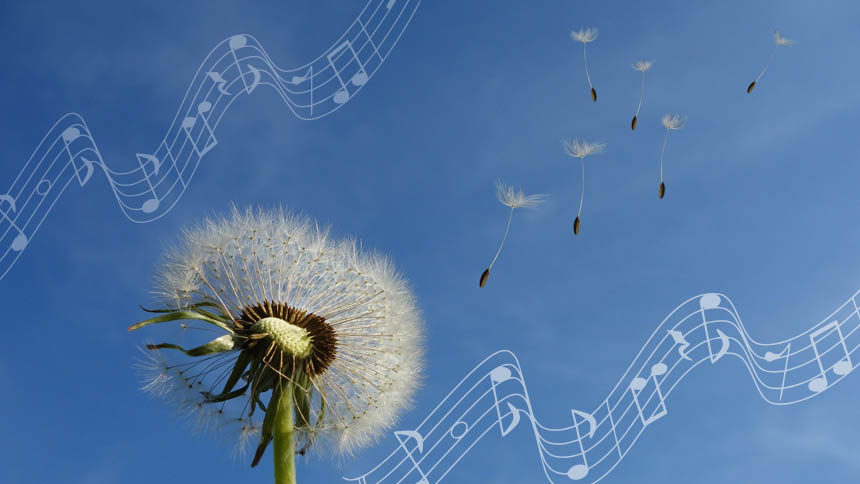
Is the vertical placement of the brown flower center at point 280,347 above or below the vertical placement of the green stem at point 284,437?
above

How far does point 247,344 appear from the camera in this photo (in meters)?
9.12

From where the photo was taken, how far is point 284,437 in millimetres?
8750

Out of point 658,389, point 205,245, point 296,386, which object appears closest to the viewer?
point 296,386

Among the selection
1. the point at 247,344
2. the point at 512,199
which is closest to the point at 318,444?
the point at 247,344

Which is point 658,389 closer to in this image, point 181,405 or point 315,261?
point 315,261

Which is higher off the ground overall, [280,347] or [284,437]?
[280,347]

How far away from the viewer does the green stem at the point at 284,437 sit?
8.55 metres

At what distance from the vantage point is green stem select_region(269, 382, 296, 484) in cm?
855

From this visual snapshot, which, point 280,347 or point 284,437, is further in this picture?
point 280,347

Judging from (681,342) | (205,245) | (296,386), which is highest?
(681,342)

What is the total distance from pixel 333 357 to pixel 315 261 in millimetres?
1190

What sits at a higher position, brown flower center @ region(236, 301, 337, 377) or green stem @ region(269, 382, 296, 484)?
brown flower center @ region(236, 301, 337, 377)

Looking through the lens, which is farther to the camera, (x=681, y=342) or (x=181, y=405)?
(x=681, y=342)

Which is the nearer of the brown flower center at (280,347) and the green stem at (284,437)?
the green stem at (284,437)
